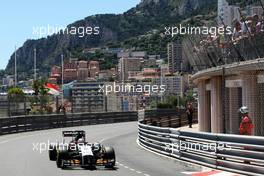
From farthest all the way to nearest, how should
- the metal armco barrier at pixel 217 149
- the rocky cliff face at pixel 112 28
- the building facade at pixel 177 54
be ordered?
the rocky cliff face at pixel 112 28 < the building facade at pixel 177 54 < the metal armco barrier at pixel 217 149

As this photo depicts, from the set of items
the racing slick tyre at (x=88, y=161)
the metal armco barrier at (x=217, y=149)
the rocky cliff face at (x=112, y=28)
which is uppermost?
the rocky cliff face at (x=112, y=28)

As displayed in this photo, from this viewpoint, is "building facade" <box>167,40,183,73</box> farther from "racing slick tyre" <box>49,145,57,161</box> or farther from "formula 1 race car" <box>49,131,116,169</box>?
"formula 1 race car" <box>49,131,116,169</box>

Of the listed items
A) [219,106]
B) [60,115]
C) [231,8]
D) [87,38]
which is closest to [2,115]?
[60,115]

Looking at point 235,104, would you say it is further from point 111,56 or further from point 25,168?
point 111,56

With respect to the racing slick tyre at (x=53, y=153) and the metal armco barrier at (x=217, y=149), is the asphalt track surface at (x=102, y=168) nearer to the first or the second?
the racing slick tyre at (x=53, y=153)

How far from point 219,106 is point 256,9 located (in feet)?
28.0

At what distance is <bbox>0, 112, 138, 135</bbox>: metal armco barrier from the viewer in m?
38.4

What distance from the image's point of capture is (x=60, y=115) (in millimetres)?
45438

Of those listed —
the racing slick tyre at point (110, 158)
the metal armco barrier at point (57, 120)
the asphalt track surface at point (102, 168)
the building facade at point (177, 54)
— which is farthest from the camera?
the building facade at point (177, 54)

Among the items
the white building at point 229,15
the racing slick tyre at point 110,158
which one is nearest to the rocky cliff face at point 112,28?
the white building at point 229,15

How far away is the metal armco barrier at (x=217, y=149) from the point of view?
14333 millimetres

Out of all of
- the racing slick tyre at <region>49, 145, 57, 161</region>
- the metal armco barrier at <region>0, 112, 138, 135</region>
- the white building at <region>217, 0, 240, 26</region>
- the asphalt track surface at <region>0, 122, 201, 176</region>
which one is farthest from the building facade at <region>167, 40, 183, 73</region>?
the racing slick tyre at <region>49, 145, 57, 161</region>

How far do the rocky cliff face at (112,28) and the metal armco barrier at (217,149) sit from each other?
2703 inches
